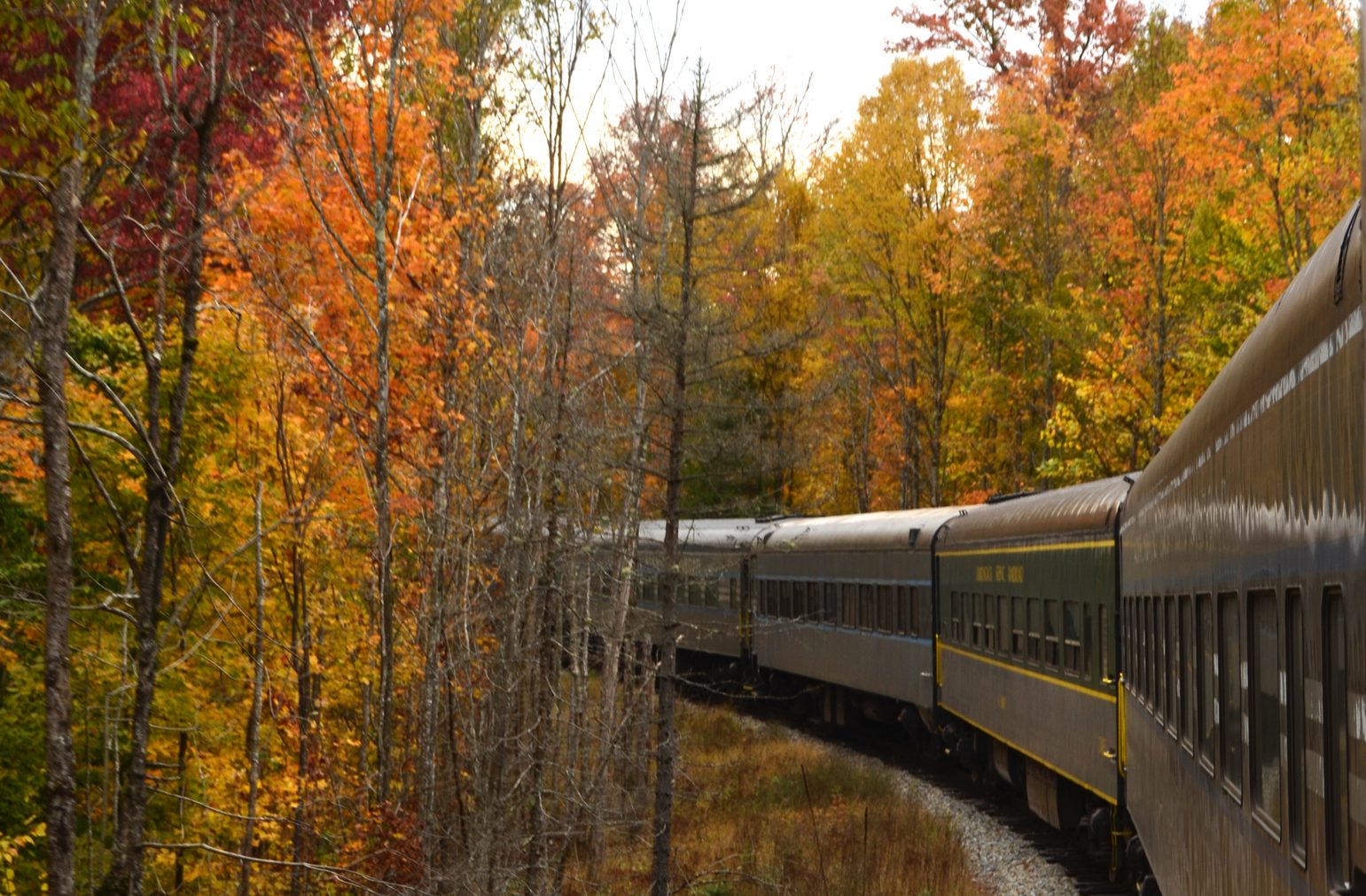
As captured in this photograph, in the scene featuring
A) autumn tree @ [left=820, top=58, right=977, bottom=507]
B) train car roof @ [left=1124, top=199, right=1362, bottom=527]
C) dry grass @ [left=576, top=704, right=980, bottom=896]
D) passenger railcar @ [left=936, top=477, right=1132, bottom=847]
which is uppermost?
autumn tree @ [left=820, top=58, right=977, bottom=507]

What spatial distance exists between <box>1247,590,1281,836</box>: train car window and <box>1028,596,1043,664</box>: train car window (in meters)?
10.3

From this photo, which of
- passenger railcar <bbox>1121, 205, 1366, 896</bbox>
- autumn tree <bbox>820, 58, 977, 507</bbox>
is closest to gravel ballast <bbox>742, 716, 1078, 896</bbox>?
passenger railcar <bbox>1121, 205, 1366, 896</bbox>

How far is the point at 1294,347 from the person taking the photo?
11.9ft

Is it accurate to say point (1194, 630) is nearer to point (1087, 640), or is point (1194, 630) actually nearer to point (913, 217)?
point (1087, 640)

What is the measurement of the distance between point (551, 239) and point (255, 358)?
3329 mm

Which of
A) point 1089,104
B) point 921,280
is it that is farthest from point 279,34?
point 1089,104

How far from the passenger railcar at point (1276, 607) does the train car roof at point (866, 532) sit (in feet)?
45.3

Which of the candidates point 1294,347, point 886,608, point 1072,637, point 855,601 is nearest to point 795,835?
point 1072,637

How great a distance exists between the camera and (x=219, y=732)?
14.9m

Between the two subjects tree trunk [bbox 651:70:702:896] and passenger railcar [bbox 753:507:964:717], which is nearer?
tree trunk [bbox 651:70:702:896]

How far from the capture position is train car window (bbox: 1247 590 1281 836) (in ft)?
13.8

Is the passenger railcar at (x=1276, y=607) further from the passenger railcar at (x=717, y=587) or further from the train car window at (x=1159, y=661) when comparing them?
the passenger railcar at (x=717, y=587)

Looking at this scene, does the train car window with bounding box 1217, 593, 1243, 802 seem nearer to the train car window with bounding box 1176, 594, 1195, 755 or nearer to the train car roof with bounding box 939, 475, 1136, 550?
the train car window with bounding box 1176, 594, 1195, 755

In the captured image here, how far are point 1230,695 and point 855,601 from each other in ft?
63.0
